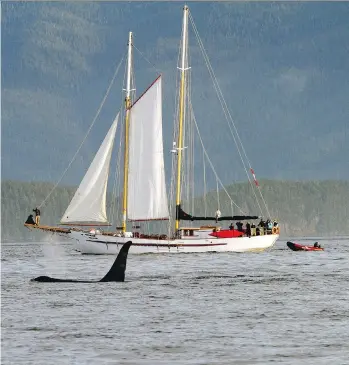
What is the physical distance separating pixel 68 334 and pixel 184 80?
85.0 m

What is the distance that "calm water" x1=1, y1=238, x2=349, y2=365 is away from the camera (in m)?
25.7

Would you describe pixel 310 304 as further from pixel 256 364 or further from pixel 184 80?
pixel 184 80

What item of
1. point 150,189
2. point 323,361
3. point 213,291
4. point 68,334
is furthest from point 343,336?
point 150,189

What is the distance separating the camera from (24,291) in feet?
161

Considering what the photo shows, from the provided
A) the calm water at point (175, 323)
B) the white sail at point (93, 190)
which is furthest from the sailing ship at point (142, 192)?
the calm water at point (175, 323)

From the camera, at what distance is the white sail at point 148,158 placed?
4296 inches

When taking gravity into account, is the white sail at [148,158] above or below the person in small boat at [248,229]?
above

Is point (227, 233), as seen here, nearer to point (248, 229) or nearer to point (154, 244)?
point (248, 229)

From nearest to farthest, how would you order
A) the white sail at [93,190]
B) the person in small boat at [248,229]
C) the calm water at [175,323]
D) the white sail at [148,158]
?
the calm water at [175,323]
the white sail at [148,158]
the white sail at [93,190]
the person in small boat at [248,229]

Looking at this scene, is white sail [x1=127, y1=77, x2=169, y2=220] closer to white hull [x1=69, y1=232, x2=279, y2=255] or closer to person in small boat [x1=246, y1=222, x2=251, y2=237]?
white hull [x1=69, y1=232, x2=279, y2=255]

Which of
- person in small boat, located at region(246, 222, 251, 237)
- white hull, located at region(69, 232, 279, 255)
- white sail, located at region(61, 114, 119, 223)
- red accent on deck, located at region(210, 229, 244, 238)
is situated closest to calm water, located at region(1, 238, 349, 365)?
white hull, located at region(69, 232, 279, 255)

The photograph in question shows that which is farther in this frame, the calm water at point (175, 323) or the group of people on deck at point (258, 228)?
the group of people on deck at point (258, 228)

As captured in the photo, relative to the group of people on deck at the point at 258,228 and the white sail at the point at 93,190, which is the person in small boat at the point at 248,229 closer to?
the group of people on deck at the point at 258,228

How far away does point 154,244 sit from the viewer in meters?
110
